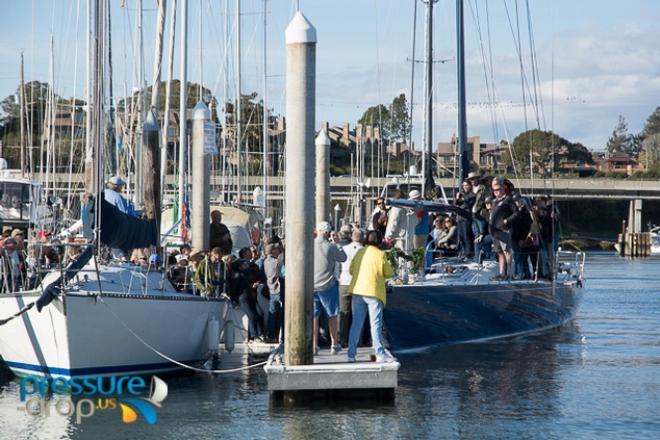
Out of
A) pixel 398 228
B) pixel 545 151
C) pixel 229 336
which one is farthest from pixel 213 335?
pixel 545 151

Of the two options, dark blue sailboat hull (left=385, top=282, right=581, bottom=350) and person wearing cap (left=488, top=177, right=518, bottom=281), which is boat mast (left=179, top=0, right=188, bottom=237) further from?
person wearing cap (left=488, top=177, right=518, bottom=281)

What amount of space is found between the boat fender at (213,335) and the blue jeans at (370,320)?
13.0ft

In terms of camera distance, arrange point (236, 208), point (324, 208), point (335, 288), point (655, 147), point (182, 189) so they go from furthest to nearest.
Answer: point (655, 147) → point (236, 208) → point (324, 208) → point (182, 189) → point (335, 288)

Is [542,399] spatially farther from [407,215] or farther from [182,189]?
[182,189]

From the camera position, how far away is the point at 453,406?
1641 centimetres

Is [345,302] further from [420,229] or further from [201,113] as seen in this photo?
[201,113]

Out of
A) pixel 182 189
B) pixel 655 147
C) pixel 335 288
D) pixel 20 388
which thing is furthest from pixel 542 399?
pixel 655 147

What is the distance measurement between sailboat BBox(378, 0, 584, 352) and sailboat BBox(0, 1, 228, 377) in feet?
14.1

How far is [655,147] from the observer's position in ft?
551

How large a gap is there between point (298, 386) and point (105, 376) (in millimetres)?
3401

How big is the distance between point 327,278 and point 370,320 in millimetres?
1006

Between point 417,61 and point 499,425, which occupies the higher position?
point 417,61

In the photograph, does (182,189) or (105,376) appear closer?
(105,376)

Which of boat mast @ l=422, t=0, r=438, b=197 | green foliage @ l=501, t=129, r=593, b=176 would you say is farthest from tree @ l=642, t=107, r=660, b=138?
boat mast @ l=422, t=0, r=438, b=197
